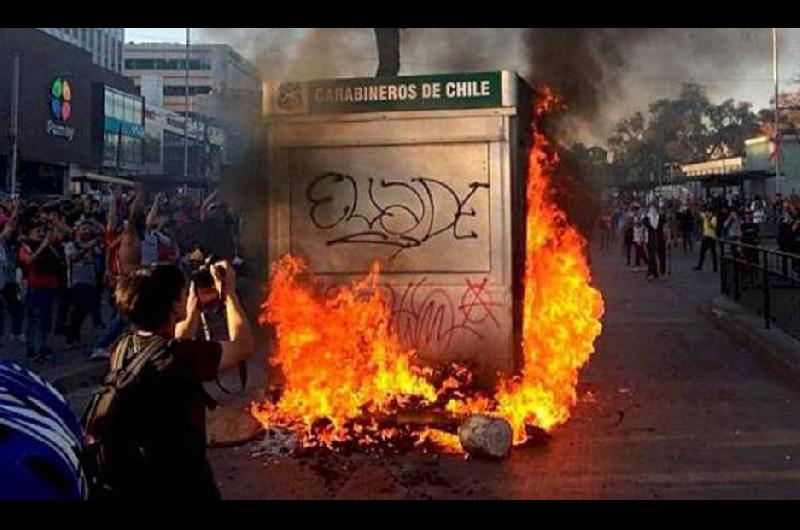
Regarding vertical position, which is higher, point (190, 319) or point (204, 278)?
point (204, 278)

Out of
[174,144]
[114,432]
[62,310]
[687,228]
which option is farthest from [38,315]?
[174,144]

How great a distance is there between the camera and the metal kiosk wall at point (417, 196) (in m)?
5.77

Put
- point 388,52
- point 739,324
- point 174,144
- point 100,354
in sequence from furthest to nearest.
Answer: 1. point 174,144
2. point 739,324
3. point 100,354
4. point 388,52

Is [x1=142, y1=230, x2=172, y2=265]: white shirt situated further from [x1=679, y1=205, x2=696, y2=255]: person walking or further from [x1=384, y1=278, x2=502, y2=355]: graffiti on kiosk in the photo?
[x1=679, y1=205, x2=696, y2=255]: person walking

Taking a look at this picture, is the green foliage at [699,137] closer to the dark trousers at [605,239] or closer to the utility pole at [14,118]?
the dark trousers at [605,239]

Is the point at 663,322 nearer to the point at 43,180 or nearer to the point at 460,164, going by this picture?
the point at 460,164

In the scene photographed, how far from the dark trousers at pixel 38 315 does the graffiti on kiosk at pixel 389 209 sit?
352 cm

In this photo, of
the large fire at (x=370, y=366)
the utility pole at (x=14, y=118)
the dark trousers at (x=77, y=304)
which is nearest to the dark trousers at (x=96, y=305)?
the dark trousers at (x=77, y=304)

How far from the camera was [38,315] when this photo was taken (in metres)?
7.99

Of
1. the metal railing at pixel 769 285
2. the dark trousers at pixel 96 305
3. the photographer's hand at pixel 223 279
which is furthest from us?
the dark trousers at pixel 96 305

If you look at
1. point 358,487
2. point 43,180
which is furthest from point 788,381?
point 43,180

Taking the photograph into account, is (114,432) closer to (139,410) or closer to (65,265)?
(139,410)

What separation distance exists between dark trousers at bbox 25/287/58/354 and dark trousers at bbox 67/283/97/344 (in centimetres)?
74

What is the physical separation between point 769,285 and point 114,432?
27.7ft
